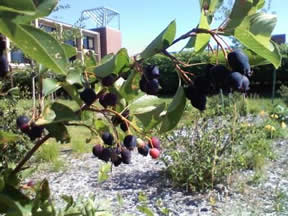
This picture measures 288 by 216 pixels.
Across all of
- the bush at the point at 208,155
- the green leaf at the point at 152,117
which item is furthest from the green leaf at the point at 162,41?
the bush at the point at 208,155

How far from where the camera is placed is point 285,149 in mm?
4824

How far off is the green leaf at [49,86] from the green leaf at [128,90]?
0.34 feet

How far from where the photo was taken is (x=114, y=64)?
1.61 ft

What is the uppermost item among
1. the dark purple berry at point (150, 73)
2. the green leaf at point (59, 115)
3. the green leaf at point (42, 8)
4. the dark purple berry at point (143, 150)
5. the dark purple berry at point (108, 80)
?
the green leaf at point (42, 8)

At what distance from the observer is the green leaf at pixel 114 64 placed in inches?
19.5

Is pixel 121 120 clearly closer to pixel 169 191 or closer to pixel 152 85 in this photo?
pixel 152 85

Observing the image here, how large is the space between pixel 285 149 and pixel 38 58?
488cm

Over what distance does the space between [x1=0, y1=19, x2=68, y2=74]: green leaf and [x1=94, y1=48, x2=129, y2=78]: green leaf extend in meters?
0.11

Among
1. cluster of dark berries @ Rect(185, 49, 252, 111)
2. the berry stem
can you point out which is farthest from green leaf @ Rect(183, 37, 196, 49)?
the berry stem

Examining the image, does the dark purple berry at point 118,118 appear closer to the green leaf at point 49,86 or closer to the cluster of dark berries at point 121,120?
the cluster of dark berries at point 121,120

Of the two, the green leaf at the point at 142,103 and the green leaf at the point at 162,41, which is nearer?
the green leaf at the point at 162,41

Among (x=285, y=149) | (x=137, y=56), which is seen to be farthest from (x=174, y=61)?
(x=285, y=149)

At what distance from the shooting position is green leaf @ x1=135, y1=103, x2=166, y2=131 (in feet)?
1.98

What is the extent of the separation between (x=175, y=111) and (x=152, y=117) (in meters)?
0.08
